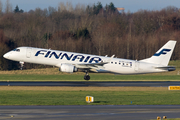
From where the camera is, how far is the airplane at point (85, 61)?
44250 mm

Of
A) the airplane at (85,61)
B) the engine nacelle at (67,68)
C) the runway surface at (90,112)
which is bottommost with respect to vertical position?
the runway surface at (90,112)

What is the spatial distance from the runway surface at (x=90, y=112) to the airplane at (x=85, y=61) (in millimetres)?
21611

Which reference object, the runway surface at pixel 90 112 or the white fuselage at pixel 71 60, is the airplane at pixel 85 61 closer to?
the white fuselage at pixel 71 60

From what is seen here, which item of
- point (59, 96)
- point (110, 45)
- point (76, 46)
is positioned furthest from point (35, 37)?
point (59, 96)

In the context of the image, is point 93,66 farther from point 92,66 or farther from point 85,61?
point 85,61

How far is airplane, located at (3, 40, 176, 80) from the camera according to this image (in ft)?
145

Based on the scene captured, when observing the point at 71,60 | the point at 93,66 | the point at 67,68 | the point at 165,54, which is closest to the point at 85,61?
the point at 93,66

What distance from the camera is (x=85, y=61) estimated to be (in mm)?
45188

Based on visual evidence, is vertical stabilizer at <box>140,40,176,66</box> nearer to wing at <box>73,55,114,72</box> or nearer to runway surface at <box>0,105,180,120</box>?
wing at <box>73,55,114,72</box>

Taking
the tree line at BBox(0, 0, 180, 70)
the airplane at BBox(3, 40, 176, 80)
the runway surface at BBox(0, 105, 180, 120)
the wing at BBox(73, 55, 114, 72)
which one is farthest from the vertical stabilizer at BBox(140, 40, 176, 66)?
the tree line at BBox(0, 0, 180, 70)

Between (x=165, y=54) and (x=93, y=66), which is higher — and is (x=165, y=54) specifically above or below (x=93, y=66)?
above

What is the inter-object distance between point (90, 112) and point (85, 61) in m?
25.5

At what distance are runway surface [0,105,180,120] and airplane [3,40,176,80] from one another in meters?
21.6

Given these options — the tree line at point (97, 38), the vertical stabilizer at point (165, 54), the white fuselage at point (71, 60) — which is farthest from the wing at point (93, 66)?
the tree line at point (97, 38)
